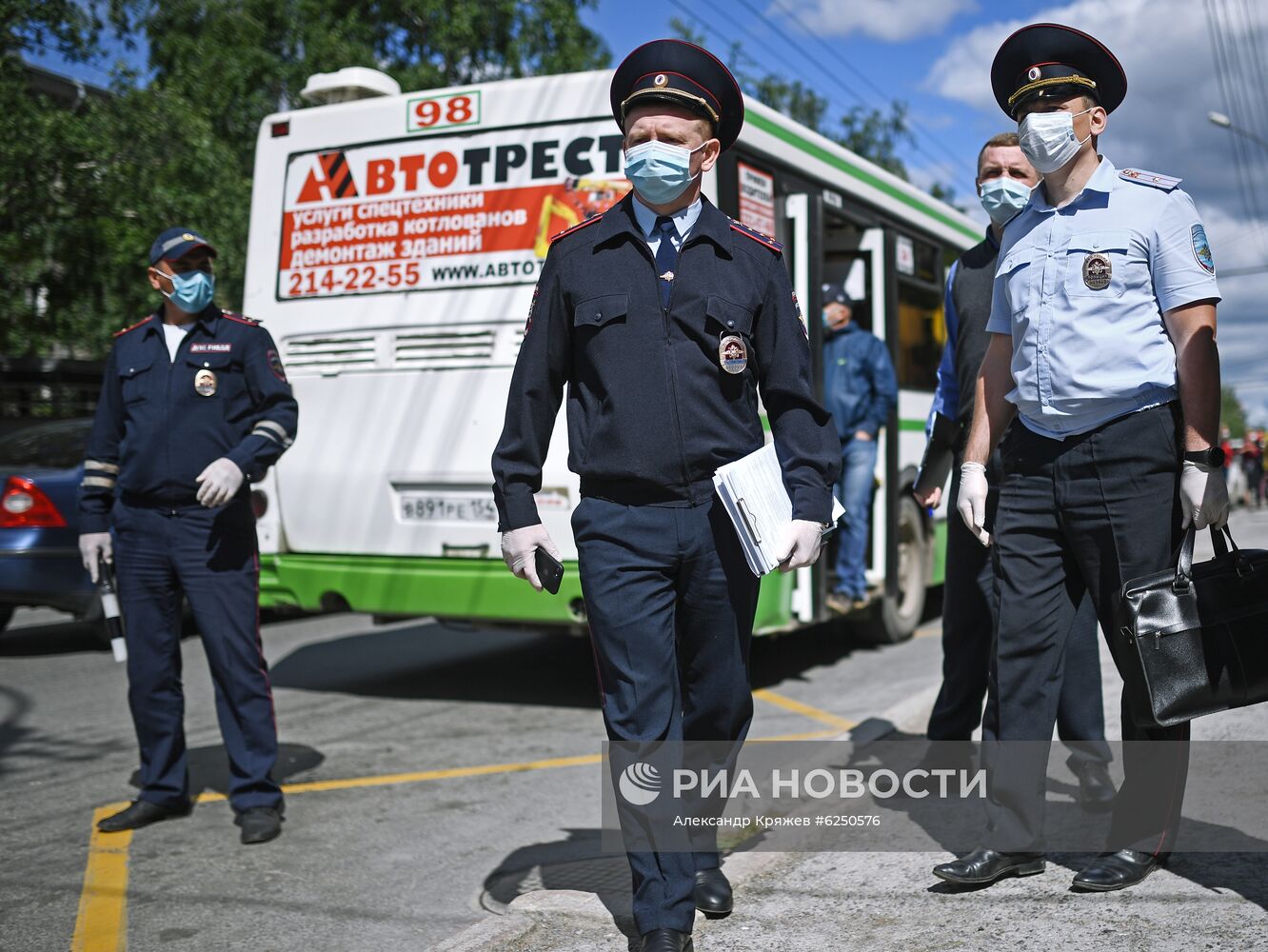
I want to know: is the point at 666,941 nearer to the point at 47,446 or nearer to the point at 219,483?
the point at 219,483

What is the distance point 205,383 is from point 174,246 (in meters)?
0.51

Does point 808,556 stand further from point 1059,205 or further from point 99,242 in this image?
point 99,242

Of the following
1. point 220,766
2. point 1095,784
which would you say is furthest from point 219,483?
point 1095,784

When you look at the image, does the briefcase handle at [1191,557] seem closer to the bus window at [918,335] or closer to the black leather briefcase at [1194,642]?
the black leather briefcase at [1194,642]

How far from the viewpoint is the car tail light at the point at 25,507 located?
8.58 meters

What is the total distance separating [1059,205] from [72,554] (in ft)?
23.4

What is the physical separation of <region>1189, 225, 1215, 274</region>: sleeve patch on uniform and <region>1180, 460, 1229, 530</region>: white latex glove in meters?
0.48

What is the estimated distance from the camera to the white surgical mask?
328cm

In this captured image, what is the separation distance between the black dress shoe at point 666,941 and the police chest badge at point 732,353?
127cm

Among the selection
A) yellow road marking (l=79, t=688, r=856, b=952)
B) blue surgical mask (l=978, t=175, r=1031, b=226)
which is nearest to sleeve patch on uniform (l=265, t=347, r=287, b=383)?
yellow road marking (l=79, t=688, r=856, b=952)

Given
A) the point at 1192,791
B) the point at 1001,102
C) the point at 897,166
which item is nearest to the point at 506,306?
the point at 1001,102

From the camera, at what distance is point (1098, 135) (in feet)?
11.0

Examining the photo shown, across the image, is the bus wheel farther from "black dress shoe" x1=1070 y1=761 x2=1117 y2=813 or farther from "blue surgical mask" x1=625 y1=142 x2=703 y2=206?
"blue surgical mask" x1=625 y1=142 x2=703 y2=206

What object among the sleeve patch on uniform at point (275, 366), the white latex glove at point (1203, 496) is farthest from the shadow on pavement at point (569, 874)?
the sleeve patch on uniform at point (275, 366)
